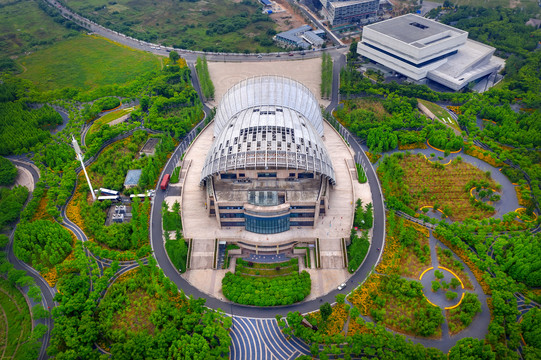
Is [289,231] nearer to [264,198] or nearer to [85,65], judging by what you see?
[264,198]

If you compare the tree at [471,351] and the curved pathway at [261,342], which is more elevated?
the tree at [471,351]

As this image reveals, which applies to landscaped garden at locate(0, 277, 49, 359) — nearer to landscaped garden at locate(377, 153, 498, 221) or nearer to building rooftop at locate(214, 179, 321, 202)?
building rooftop at locate(214, 179, 321, 202)

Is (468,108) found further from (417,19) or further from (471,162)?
(417,19)

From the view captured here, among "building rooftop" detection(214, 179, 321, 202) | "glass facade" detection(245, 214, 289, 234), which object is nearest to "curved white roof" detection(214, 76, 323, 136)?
"building rooftop" detection(214, 179, 321, 202)

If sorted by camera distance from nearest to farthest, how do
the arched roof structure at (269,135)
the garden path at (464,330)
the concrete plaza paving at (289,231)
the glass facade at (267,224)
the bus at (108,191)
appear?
the garden path at (464,330) → the concrete plaza paving at (289,231) → the glass facade at (267,224) → the arched roof structure at (269,135) → the bus at (108,191)

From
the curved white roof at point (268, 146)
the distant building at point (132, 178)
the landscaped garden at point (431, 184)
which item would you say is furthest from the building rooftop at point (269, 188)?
the distant building at point (132, 178)

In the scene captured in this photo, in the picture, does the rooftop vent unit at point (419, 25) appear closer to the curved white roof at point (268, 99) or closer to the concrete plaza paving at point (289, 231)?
the curved white roof at point (268, 99)

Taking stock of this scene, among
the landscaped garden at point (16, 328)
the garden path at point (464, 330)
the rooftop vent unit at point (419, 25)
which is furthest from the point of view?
the rooftop vent unit at point (419, 25)
